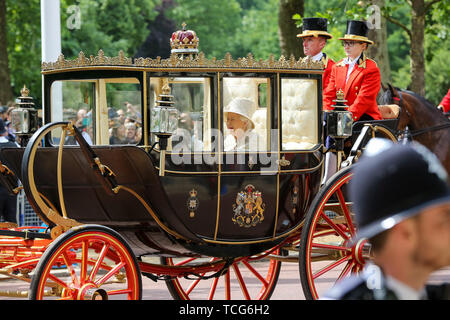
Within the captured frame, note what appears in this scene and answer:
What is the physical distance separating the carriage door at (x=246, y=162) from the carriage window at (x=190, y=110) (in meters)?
0.11

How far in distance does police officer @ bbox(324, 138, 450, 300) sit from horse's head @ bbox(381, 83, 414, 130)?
6540 mm

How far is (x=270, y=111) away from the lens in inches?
211

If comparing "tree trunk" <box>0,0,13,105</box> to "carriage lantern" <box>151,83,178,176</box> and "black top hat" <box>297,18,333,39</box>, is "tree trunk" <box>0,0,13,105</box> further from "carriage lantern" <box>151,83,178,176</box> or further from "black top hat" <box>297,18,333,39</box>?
"carriage lantern" <box>151,83,178,176</box>

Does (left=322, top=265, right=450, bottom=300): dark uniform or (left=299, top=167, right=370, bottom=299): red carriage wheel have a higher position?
(left=322, top=265, right=450, bottom=300): dark uniform

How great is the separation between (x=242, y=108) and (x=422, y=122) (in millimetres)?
3481

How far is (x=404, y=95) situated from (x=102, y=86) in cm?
379

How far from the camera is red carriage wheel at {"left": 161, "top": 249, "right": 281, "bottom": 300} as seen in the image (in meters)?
6.10

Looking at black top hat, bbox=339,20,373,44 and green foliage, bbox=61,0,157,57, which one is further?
green foliage, bbox=61,0,157,57

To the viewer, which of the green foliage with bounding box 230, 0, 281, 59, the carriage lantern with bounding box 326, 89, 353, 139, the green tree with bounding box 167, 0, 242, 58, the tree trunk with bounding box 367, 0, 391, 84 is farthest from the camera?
the green foliage with bounding box 230, 0, 281, 59

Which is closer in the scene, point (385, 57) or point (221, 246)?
point (221, 246)

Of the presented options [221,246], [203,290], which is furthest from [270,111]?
[203,290]

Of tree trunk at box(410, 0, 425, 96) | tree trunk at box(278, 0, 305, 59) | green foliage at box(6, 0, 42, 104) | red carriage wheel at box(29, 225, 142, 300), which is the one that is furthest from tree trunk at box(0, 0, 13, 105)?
red carriage wheel at box(29, 225, 142, 300)

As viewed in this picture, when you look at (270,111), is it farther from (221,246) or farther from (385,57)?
(385,57)

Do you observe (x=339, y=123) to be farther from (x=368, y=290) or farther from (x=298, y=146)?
(x=368, y=290)
